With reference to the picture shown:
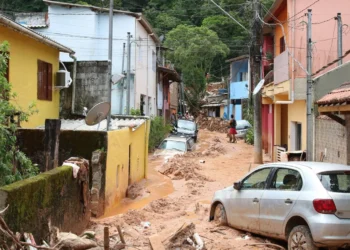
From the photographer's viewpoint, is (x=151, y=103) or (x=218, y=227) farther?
(x=151, y=103)

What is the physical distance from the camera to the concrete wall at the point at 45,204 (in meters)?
5.59

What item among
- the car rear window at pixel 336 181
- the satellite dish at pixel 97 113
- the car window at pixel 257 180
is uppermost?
the satellite dish at pixel 97 113

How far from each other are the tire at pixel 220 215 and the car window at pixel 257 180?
0.93 metres

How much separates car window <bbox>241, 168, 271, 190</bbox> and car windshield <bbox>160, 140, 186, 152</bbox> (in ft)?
51.7

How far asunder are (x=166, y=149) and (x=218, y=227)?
15357 mm

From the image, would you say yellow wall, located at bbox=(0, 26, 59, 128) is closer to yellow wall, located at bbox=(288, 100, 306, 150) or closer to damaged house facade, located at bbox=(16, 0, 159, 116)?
damaged house facade, located at bbox=(16, 0, 159, 116)

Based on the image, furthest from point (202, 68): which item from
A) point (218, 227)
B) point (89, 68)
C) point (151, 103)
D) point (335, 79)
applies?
point (218, 227)

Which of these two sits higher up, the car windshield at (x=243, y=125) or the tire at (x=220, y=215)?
the car windshield at (x=243, y=125)

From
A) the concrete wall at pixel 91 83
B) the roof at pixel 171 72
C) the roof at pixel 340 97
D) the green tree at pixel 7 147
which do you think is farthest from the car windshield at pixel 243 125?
the green tree at pixel 7 147

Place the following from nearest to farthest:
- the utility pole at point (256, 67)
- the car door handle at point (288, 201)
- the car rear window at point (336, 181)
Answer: the car rear window at point (336, 181), the car door handle at point (288, 201), the utility pole at point (256, 67)

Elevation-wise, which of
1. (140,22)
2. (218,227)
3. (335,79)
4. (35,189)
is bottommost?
(218,227)

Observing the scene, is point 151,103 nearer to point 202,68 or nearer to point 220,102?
point 202,68

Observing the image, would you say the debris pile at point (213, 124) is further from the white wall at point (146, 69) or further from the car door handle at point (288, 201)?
the car door handle at point (288, 201)

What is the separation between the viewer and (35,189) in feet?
20.6
